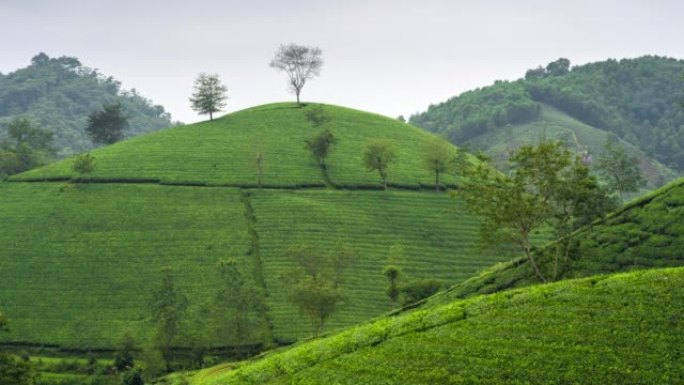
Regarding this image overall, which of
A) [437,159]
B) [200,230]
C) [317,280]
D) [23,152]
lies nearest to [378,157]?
[437,159]

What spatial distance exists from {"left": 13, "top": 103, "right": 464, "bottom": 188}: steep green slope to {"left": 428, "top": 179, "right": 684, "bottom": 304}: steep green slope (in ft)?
224

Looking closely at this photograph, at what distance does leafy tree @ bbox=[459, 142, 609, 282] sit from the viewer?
55.8 metres

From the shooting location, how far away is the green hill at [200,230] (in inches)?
3531

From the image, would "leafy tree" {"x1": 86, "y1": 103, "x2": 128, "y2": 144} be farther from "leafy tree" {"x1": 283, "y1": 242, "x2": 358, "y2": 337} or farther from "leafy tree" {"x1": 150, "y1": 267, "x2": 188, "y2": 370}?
"leafy tree" {"x1": 150, "y1": 267, "x2": 188, "y2": 370}

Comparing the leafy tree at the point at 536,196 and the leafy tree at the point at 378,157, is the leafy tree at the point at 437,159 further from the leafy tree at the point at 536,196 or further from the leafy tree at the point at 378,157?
the leafy tree at the point at 536,196

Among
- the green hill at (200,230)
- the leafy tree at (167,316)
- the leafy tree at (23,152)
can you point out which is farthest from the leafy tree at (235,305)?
the leafy tree at (23,152)

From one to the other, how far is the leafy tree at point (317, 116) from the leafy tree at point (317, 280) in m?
63.6

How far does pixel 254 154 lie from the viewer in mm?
141750

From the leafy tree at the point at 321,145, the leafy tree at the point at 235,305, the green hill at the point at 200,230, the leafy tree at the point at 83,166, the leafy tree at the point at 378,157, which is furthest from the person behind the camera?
the leafy tree at the point at 321,145

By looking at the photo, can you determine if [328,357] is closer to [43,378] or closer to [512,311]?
[512,311]

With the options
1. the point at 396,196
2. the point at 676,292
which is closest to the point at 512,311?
the point at 676,292

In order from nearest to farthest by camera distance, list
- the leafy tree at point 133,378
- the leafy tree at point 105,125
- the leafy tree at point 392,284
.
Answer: the leafy tree at point 133,378
the leafy tree at point 392,284
the leafy tree at point 105,125

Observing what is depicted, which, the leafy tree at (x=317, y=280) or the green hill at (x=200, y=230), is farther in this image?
the green hill at (x=200, y=230)

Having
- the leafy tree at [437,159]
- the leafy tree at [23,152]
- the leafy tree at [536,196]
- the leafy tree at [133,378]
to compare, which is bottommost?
the leafy tree at [133,378]
